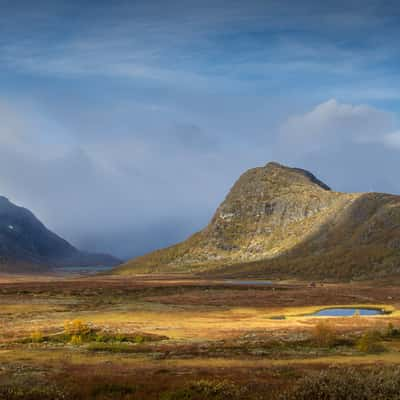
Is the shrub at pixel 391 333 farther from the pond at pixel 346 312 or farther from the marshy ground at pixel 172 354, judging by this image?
the pond at pixel 346 312

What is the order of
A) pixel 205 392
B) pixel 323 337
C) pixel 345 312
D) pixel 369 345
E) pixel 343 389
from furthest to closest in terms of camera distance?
pixel 345 312 < pixel 323 337 < pixel 369 345 < pixel 205 392 < pixel 343 389

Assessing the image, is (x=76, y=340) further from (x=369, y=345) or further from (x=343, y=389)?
(x=343, y=389)

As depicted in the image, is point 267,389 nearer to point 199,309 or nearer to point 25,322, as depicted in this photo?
point 25,322

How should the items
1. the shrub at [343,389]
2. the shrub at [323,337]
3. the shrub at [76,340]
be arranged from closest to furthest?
1. the shrub at [343,389]
2. the shrub at [323,337]
3. the shrub at [76,340]

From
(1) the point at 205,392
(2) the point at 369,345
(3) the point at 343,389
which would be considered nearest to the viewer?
(3) the point at 343,389

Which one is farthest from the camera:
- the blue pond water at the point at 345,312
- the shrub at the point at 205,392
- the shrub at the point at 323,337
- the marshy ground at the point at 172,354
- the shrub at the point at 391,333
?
the blue pond water at the point at 345,312

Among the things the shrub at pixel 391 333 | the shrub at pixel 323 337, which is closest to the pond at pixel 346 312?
the shrub at pixel 391 333

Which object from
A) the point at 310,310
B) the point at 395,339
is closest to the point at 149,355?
the point at 395,339

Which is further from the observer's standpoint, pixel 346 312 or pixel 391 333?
pixel 346 312

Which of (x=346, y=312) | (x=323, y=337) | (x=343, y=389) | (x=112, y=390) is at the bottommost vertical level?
(x=346, y=312)

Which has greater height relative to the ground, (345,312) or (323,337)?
(323,337)

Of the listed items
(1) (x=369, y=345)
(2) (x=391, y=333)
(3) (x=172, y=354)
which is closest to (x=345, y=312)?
(2) (x=391, y=333)

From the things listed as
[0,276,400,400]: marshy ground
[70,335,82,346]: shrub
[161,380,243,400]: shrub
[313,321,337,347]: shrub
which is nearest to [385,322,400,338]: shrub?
[0,276,400,400]: marshy ground

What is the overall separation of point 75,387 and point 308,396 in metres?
10.1
